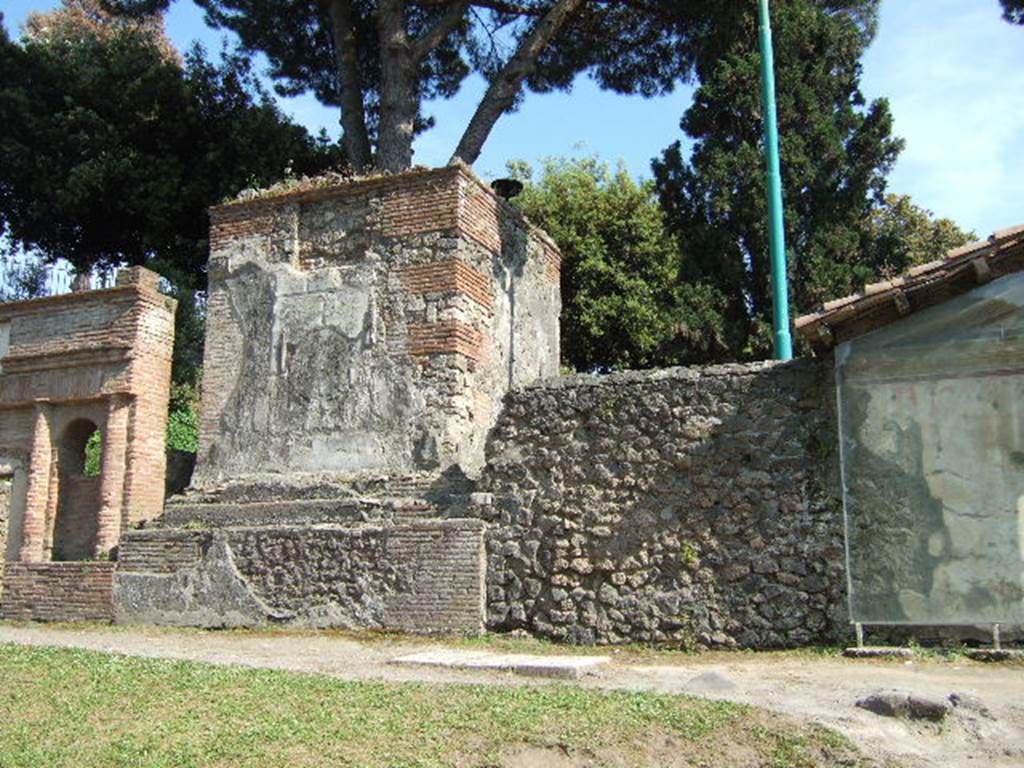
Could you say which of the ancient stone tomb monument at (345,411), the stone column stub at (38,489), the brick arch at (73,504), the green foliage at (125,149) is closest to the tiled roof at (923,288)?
the ancient stone tomb monument at (345,411)

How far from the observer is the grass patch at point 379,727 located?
18.1 feet

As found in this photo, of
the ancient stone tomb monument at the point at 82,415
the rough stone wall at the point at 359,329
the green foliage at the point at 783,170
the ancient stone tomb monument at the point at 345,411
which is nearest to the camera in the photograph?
the ancient stone tomb monument at the point at 345,411

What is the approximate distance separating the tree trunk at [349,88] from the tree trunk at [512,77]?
2.24 metres

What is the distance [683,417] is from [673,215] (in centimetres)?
1145

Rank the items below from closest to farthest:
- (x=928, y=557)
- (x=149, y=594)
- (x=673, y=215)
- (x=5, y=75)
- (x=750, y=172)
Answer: (x=928, y=557) → (x=149, y=594) → (x=750, y=172) → (x=673, y=215) → (x=5, y=75)

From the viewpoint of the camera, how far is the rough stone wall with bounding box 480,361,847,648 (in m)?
8.97

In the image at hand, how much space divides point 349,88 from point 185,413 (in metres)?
6.98

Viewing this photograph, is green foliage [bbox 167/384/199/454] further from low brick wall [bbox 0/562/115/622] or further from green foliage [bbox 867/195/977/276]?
green foliage [bbox 867/195/977/276]

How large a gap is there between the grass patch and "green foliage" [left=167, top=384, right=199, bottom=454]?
12533mm

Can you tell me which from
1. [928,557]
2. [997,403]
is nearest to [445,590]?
[928,557]

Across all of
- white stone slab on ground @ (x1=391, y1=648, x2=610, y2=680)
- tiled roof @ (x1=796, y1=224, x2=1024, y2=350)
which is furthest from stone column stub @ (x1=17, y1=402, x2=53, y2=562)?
tiled roof @ (x1=796, y1=224, x2=1024, y2=350)

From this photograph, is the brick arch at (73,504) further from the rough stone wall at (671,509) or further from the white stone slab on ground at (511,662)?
the white stone slab on ground at (511,662)

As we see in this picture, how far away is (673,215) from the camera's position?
20328 mm

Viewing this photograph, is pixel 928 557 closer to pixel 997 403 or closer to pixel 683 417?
pixel 997 403
